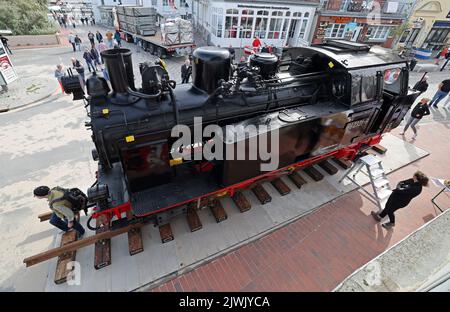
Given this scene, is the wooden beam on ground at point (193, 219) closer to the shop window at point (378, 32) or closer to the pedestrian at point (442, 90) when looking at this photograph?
the pedestrian at point (442, 90)

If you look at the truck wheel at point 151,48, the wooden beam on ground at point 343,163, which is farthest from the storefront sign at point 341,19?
the wooden beam on ground at point 343,163

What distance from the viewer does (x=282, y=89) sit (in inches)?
196

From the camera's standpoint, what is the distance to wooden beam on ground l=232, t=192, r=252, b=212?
206 inches

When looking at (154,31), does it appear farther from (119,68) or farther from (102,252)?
(102,252)

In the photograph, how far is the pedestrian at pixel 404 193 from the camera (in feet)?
15.1

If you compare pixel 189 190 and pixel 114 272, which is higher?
pixel 189 190

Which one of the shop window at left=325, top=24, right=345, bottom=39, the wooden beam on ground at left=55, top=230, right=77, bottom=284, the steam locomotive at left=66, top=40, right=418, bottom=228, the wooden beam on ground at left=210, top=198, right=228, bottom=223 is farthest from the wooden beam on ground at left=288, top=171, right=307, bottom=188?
the shop window at left=325, top=24, right=345, bottom=39

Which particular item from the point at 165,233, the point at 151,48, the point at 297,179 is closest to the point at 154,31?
the point at 151,48

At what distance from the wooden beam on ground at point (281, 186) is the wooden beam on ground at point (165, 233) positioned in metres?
2.86
